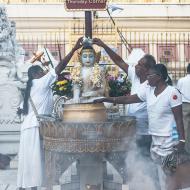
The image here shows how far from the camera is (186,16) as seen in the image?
71.5 ft

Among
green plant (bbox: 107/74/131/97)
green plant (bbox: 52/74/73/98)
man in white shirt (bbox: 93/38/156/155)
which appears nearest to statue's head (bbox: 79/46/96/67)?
man in white shirt (bbox: 93/38/156/155)

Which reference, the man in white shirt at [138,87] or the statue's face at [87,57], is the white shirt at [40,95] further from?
the man in white shirt at [138,87]

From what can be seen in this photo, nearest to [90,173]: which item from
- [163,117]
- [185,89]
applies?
[163,117]

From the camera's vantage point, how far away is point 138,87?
6.98m

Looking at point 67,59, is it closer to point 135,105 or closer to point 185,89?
point 135,105

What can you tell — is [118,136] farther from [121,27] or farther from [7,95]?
[121,27]

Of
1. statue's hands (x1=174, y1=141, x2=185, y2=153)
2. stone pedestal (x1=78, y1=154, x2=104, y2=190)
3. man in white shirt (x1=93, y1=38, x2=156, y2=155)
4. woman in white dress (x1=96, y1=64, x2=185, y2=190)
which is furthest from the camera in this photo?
stone pedestal (x1=78, y1=154, x2=104, y2=190)

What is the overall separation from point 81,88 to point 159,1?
628 inches

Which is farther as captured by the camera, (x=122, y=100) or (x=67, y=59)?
(x=67, y=59)

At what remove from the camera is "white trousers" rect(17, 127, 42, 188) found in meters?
7.28

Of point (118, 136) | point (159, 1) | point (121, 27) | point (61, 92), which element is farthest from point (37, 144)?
point (159, 1)

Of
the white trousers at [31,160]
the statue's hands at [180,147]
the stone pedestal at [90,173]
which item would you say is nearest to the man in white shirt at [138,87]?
the stone pedestal at [90,173]

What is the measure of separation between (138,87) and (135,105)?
0.22 meters

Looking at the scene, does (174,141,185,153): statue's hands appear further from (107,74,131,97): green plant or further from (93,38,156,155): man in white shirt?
(107,74,131,97): green plant
